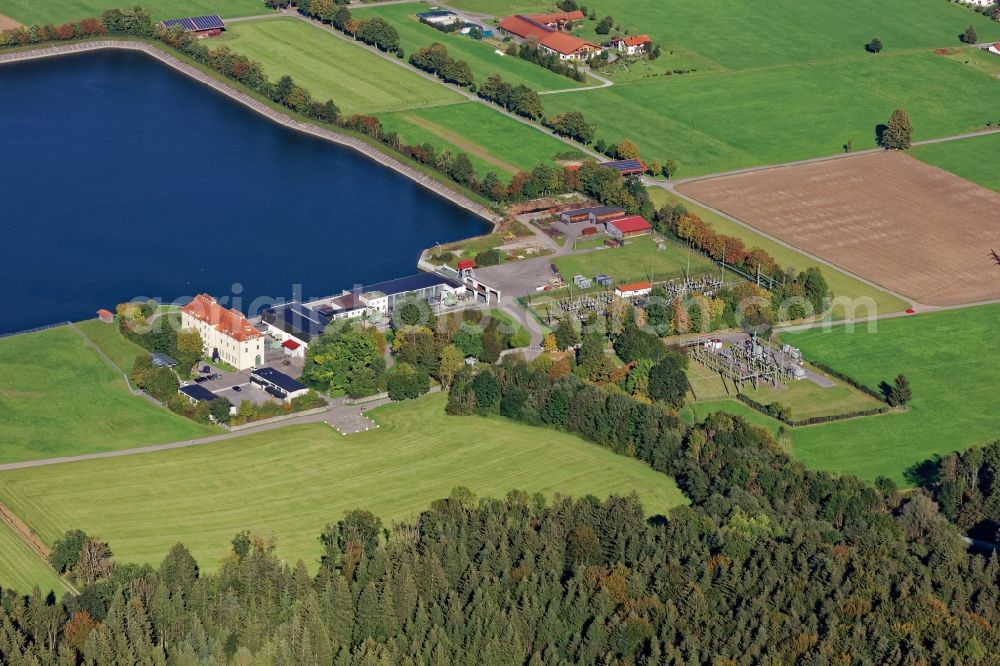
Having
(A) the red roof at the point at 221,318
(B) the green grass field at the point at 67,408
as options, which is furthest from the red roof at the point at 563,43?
(B) the green grass field at the point at 67,408

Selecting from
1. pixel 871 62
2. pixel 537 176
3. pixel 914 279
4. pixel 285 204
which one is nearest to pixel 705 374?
pixel 914 279

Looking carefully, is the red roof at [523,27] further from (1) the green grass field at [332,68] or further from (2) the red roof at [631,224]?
(2) the red roof at [631,224]

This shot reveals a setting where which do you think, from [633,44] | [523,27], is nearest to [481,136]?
[523,27]

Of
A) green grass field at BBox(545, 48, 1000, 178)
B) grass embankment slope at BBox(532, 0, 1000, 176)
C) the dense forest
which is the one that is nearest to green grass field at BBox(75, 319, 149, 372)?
the dense forest

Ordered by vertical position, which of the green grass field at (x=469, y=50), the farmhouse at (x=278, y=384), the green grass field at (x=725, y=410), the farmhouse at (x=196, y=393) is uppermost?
the green grass field at (x=469, y=50)

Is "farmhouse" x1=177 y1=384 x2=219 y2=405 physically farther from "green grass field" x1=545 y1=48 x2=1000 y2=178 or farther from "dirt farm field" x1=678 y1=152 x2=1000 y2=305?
"green grass field" x1=545 y1=48 x2=1000 y2=178

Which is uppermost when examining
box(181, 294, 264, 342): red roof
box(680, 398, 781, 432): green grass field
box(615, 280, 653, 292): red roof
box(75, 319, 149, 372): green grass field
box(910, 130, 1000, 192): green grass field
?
box(910, 130, 1000, 192): green grass field
